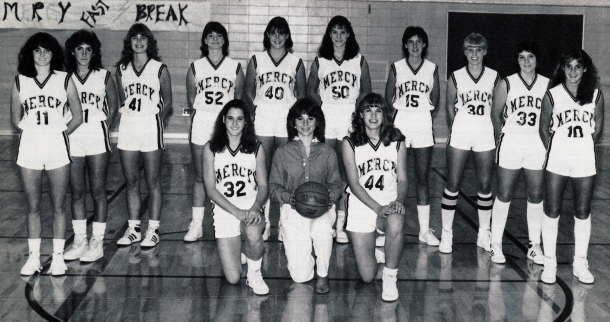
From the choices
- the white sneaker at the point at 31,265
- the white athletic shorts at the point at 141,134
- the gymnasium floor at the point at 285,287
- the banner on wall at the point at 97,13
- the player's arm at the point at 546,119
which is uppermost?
the banner on wall at the point at 97,13

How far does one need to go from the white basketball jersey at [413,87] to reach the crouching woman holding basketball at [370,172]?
0.96 meters

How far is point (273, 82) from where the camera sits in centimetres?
609

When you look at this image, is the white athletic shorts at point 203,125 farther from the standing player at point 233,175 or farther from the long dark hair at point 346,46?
the long dark hair at point 346,46

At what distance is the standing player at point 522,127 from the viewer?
5.39m

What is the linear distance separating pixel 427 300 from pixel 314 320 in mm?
808

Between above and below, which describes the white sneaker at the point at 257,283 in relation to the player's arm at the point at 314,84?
below

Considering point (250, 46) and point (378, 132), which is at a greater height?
point (250, 46)

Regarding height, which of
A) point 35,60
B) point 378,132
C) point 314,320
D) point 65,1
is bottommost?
point 314,320

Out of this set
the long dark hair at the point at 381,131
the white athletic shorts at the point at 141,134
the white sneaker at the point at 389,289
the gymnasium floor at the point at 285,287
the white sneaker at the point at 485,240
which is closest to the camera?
the gymnasium floor at the point at 285,287

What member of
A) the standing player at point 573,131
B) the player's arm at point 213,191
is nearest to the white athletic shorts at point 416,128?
the standing player at point 573,131

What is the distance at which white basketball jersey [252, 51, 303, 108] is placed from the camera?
20.0 ft

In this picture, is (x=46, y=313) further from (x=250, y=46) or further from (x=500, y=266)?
(x=250, y=46)

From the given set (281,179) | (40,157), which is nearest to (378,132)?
(281,179)

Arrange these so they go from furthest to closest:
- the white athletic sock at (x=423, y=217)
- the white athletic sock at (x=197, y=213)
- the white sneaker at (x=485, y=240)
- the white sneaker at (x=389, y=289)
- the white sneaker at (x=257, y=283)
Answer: the white athletic sock at (x=197, y=213)
the white athletic sock at (x=423, y=217)
the white sneaker at (x=485, y=240)
the white sneaker at (x=257, y=283)
the white sneaker at (x=389, y=289)
